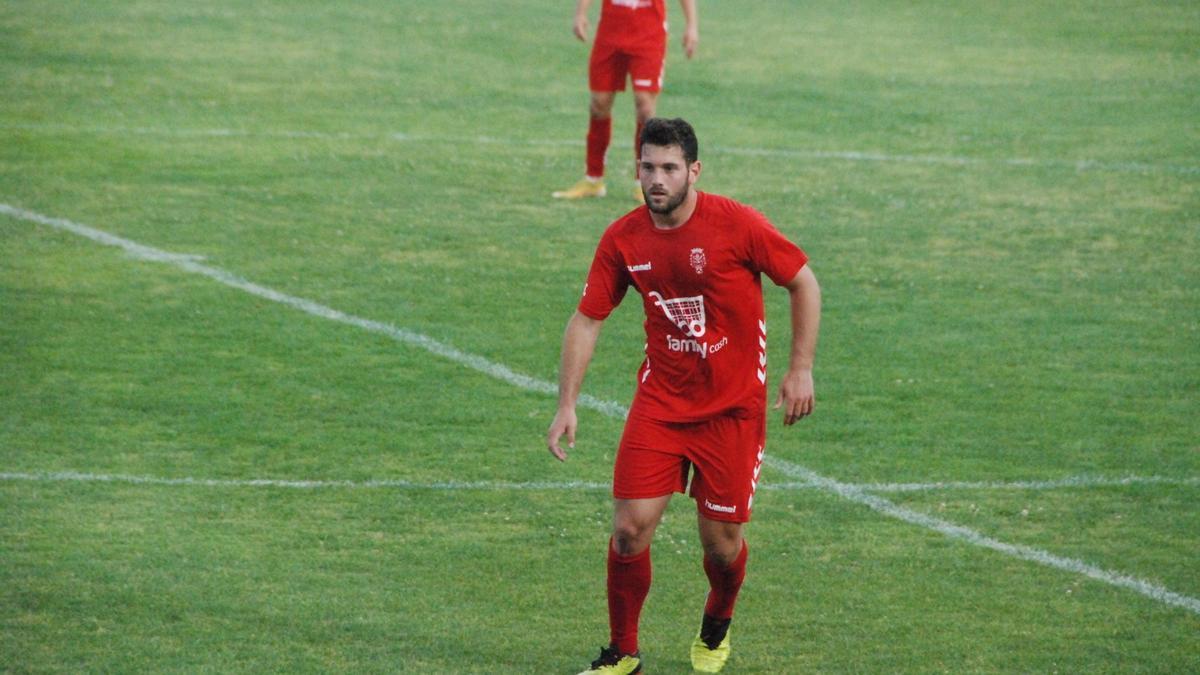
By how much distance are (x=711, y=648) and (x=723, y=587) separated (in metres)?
0.26

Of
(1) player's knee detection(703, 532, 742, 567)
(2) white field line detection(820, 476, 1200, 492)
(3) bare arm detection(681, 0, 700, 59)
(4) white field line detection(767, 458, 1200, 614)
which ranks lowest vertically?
(4) white field line detection(767, 458, 1200, 614)

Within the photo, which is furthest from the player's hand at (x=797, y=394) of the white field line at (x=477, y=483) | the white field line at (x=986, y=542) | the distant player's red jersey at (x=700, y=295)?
the white field line at (x=477, y=483)

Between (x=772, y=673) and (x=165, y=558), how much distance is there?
2.87 m

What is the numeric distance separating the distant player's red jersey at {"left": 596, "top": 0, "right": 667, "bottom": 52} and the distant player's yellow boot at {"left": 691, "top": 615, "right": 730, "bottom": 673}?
9018 millimetres

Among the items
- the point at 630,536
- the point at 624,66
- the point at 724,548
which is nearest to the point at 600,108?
the point at 624,66

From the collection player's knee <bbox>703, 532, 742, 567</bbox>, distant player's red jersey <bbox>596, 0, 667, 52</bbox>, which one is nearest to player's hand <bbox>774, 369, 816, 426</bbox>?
player's knee <bbox>703, 532, 742, 567</bbox>

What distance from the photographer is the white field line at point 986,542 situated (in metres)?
8.00

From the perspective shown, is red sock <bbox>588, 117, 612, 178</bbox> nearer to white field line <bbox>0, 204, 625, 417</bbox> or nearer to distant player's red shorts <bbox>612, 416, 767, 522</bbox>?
white field line <bbox>0, 204, 625, 417</bbox>

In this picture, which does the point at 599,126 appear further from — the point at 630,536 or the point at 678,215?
the point at 630,536

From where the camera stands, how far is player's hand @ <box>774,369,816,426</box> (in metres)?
6.85

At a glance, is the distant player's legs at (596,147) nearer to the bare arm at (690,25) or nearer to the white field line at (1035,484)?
the bare arm at (690,25)

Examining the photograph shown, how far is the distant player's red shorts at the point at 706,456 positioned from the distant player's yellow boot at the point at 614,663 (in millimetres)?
633

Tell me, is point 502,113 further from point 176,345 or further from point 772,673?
point 772,673

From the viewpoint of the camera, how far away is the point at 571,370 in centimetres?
692
